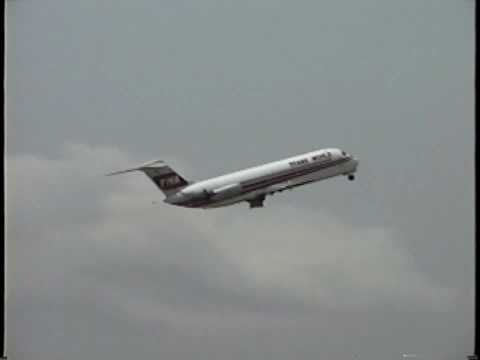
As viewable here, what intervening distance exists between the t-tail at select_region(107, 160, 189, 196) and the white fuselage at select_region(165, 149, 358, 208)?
118 cm

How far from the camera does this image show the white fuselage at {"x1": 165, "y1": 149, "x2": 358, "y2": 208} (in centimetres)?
13650

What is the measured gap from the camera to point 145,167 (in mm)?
140000

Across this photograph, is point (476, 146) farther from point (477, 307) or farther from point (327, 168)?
point (327, 168)

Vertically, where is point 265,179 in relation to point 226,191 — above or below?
above

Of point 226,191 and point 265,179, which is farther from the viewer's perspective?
point 265,179

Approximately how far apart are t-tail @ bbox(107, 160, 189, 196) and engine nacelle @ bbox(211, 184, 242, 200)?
352cm

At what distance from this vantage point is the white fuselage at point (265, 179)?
136m

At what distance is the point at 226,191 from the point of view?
136875 millimetres

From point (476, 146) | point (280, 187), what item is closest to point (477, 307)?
point (476, 146)

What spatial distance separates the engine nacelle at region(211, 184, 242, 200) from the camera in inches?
5364

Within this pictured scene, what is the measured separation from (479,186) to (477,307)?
7458 millimetres

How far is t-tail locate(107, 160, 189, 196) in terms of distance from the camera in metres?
139

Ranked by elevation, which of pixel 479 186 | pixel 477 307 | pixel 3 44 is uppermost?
pixel 3 44

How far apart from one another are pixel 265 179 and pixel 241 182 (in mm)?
3403
